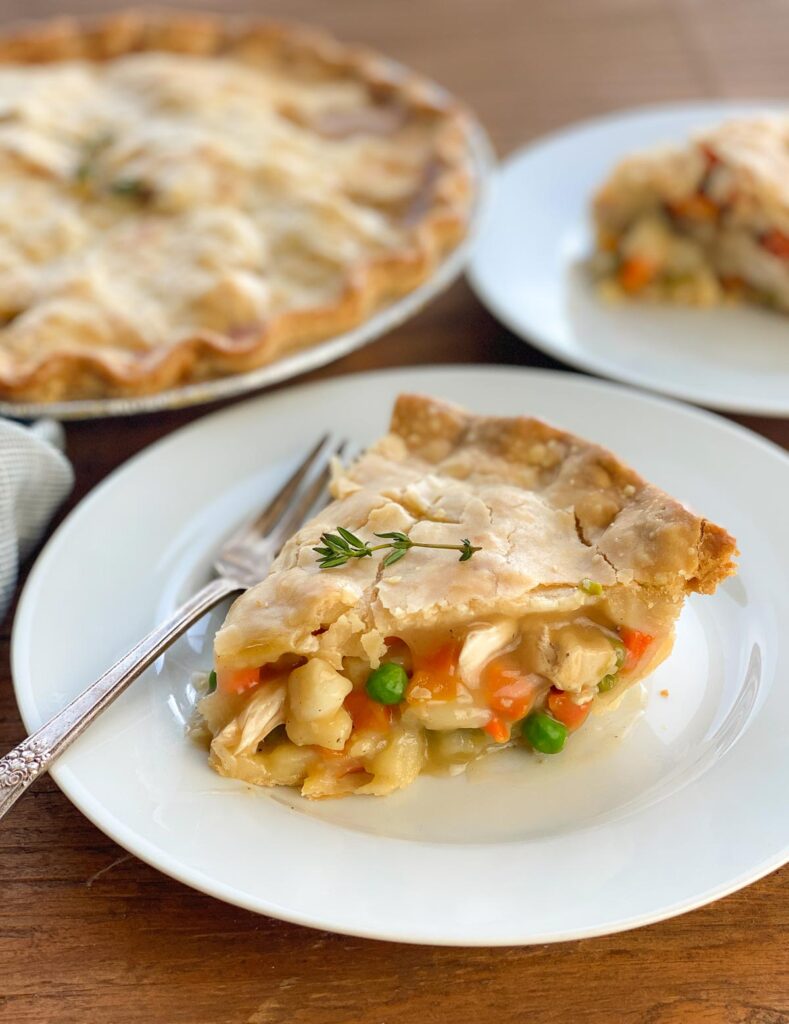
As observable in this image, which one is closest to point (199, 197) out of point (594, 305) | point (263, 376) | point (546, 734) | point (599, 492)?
point (263, 376)

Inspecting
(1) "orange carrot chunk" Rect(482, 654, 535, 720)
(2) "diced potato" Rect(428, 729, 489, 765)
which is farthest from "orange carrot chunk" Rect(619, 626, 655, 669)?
(2) "diced potato" Rect(428, 729, 489, 765)

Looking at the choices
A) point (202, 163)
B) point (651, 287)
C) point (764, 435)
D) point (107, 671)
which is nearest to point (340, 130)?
point (202, 163)

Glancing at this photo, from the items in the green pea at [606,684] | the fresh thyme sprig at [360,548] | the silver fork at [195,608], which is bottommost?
the silver fork at [195,608]

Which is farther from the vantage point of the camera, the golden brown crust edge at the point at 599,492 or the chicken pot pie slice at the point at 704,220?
the chicken pot pie slice at the point at 704,220

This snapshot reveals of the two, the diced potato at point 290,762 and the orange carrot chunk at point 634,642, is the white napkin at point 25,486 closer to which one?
the diced potato at point 290,762

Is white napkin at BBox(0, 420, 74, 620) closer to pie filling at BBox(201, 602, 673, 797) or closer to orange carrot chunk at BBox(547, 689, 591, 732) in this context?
pie filling at BBox(201, 602, 673, 797)

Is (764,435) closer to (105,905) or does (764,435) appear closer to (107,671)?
(107,671)

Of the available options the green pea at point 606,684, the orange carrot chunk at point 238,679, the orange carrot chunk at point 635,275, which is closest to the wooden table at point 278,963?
the orange carrot chunk at point 238,679
